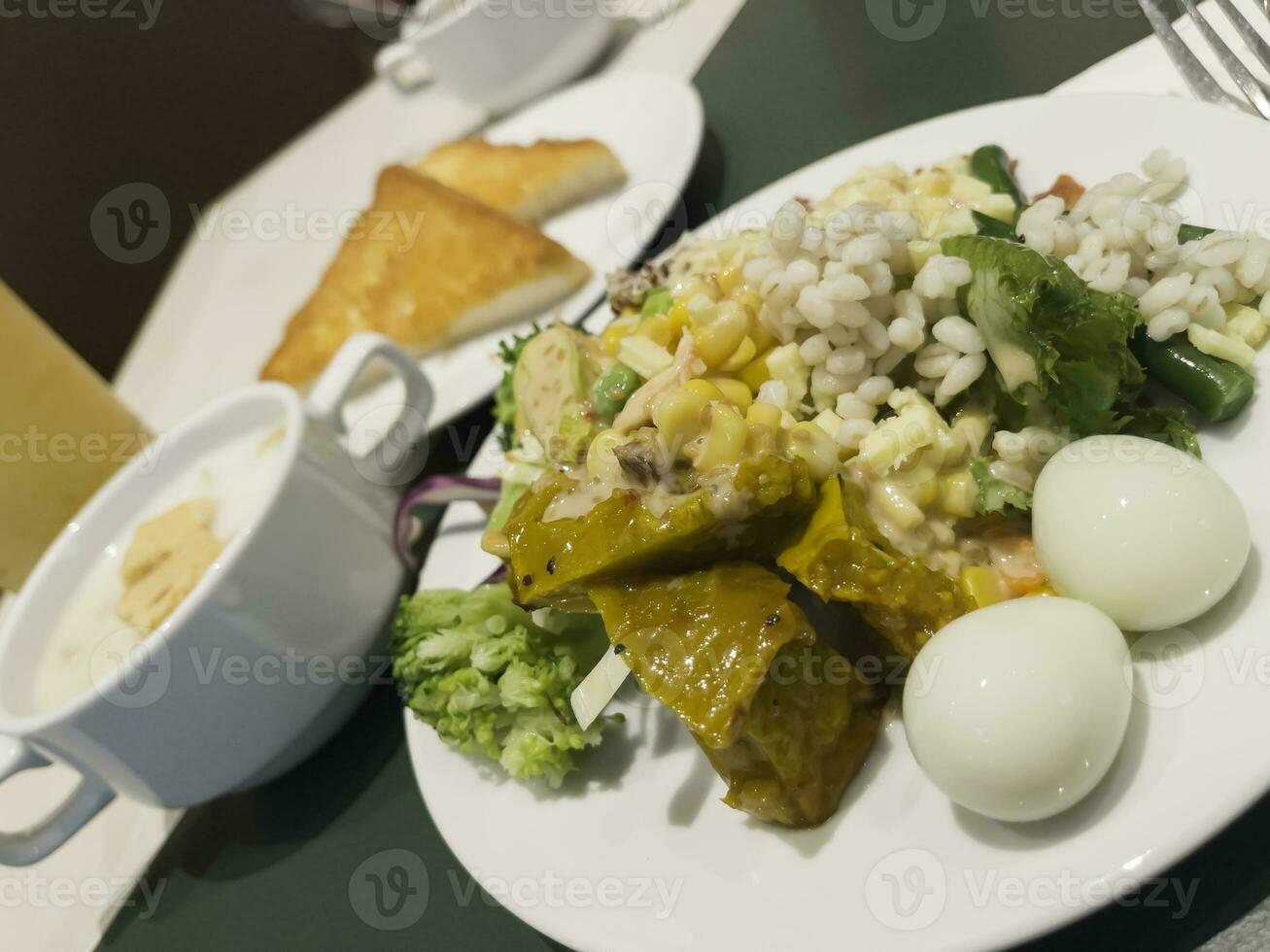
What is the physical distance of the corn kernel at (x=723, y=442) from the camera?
47.4 inches

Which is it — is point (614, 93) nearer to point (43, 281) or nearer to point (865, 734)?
point (865, 734)

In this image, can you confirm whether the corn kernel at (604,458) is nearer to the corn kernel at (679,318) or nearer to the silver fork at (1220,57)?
the corn kernel at (679,318)

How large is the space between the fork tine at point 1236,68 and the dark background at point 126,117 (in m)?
4.32

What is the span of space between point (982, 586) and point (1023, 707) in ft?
0.82

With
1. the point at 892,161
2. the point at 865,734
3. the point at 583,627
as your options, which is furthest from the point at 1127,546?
the point at 892,161

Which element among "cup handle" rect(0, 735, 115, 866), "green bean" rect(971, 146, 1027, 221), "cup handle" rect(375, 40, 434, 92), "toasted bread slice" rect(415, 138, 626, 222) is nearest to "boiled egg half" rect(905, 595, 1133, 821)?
"green bean" rect(971, 146, 1027, 221)

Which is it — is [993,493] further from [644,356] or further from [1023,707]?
[644,356]

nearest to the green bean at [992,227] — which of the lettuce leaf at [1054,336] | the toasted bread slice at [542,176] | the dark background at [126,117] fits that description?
the lettuce leaf at [1054,336]

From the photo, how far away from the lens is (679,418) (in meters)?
1.24

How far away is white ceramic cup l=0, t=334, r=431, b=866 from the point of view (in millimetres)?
1457

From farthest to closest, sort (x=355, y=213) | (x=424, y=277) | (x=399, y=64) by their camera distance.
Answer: (x=355, y=213)
(x=399, y=64)
(x=424, y=277)

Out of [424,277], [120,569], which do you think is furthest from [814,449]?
[424,277]

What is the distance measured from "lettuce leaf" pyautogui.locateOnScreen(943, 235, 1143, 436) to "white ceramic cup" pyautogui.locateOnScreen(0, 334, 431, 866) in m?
1.14

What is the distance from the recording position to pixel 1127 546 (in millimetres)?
1024
